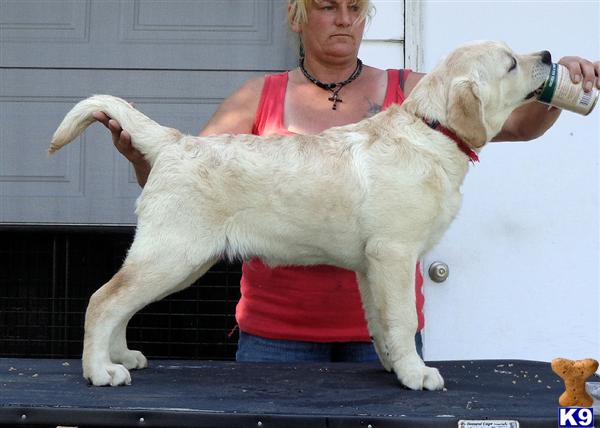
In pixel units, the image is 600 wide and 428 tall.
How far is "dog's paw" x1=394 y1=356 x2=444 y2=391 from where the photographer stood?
9.59 feet

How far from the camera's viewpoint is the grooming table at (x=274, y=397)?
2.44m

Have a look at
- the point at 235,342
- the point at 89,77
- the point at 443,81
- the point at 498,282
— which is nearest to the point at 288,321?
the point at 443,81

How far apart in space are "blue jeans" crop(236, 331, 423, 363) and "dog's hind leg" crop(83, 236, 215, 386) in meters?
0.70

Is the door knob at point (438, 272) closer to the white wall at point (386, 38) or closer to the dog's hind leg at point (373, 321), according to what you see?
the white wall at point (386, 38)

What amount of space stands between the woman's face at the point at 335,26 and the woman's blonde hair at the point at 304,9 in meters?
0.01

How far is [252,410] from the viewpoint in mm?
2479

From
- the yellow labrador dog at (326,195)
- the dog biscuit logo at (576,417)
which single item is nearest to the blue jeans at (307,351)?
the yellow labrador dog at (326,195)

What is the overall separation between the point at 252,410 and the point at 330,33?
170 cm

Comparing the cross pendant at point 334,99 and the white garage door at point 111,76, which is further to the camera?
the white garage door at point 111,76

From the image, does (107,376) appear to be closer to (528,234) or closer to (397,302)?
(397,302)

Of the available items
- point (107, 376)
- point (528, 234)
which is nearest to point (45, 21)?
point (528, 234)

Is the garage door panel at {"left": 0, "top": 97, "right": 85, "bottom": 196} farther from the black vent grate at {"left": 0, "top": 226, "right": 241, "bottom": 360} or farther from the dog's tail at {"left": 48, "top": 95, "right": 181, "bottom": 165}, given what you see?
the dog's tail at {"left": 48, "top": 95, "right": 181, "bottom": 165}

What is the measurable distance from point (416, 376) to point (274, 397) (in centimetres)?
46

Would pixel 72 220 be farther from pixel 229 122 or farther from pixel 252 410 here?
pixel 252 410
